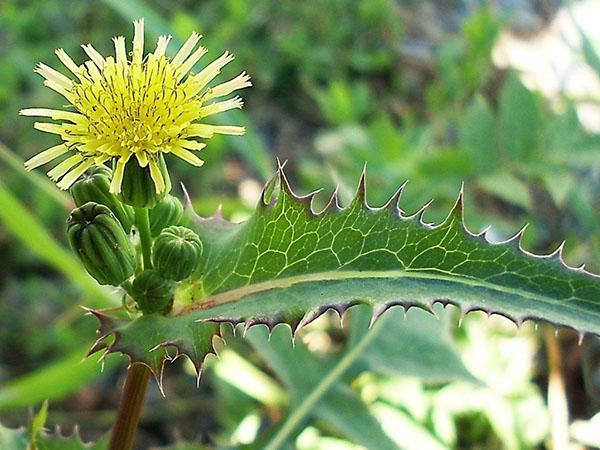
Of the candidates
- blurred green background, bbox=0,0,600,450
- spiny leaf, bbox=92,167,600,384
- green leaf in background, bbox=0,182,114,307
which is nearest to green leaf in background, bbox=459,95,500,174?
blurred green background, bbox=0,0,600,450

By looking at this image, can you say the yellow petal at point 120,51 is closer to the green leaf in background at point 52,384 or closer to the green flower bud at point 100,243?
the green flower bud at point 100,243

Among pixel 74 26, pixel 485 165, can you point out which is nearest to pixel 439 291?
pixel 485 165

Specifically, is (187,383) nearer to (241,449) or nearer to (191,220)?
(241,449)

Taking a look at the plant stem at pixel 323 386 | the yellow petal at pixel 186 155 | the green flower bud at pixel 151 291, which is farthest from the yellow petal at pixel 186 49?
the plant stem at pixel 323 386

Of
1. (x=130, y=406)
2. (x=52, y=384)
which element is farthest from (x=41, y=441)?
(x=52, y=384)

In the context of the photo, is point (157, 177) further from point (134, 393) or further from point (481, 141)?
point (481, 141)

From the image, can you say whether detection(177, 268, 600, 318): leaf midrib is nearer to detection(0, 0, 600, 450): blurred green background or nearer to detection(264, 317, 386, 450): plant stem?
detection(0, 0, 600, 450): blurred green background
